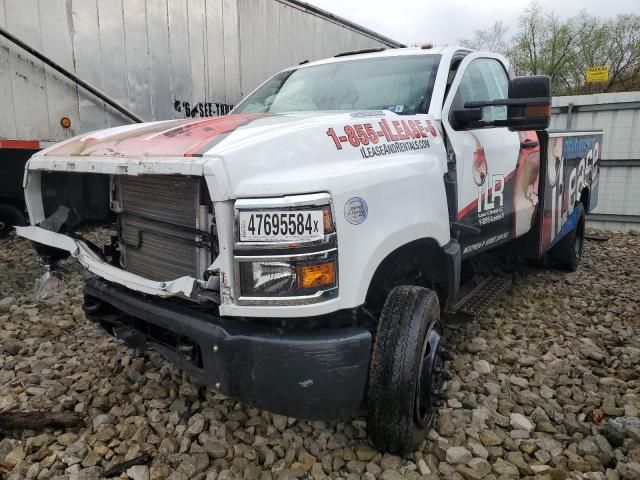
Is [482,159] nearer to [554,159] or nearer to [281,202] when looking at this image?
[554,159]

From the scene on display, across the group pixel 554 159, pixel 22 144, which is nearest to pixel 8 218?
pixel 22 144

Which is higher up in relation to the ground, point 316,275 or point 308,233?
point 308,233

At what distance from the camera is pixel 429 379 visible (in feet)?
8.02

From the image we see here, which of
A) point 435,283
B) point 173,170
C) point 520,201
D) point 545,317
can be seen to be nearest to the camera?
point 173,170

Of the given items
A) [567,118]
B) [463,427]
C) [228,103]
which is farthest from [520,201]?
[567,118]

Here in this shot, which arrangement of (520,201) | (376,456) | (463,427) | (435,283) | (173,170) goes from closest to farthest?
(173,170), (376,456), (463,427), (435,283), (520,201)

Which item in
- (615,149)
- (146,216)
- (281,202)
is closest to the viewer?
(281,202)

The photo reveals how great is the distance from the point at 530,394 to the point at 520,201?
1519 millimetres

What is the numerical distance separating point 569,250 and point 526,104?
10.7ft

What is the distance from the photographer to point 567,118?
9.54 m

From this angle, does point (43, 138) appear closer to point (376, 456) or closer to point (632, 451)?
point (376, 456)

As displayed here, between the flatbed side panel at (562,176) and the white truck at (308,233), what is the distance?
117cm

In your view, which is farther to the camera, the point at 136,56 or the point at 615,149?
the point at 615,149

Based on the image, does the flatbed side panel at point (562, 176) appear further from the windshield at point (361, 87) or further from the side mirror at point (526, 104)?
the windshield at point (361, 87)
